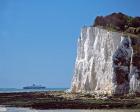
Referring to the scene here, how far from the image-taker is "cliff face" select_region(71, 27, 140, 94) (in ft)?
168

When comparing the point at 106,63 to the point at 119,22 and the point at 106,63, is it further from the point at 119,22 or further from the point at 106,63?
the point at 119,22

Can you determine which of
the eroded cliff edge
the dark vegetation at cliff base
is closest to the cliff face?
the eroded cliff edge

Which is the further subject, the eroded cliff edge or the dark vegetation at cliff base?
the dark vegetation at cliff base

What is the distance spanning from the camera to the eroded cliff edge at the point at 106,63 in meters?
51.1

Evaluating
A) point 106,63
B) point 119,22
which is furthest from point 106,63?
point 119,22

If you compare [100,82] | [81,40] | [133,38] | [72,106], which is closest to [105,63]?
[100,82]

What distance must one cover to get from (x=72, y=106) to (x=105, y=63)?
16472mm

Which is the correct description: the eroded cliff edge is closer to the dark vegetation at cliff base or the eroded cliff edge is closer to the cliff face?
the cliff face

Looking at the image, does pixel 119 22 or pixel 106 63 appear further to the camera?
pixel 119 22

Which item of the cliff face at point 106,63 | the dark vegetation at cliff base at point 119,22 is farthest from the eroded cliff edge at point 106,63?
the dark vegetation at cliff base at point 119,22

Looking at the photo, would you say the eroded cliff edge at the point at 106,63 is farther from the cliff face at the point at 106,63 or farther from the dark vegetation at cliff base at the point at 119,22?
the dark vegetation at cliff base at the point at 119,22

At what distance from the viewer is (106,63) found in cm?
5703

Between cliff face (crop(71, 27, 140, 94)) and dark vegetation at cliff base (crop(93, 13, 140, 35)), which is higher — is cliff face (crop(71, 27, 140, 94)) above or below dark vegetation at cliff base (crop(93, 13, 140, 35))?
below

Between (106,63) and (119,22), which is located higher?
(119,22)
